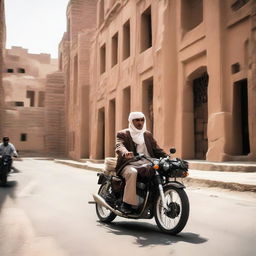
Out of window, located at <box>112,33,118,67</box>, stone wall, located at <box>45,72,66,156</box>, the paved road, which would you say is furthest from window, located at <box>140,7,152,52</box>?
stone wall, located at <box>45,72,66,156</box>

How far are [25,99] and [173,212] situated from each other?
5286 cm

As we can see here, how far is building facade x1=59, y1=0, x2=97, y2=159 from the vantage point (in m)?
35.1

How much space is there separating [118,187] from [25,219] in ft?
5.20

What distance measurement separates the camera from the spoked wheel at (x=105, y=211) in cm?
561

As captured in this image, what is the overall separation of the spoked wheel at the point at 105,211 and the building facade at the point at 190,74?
27.0ft

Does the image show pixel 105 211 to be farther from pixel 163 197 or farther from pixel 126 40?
pixel 126 40

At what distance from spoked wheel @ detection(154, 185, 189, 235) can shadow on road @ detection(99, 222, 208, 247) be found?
0.10 metres

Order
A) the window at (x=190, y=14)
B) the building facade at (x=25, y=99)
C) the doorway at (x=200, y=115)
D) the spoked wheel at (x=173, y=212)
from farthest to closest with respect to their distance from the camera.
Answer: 1. the building facade at (x=25, y=99)
2. the window at (x=190, y=14)
3. the doorway at (x=200, y=115)
4. the spoked wheel at (x=173, y=212)

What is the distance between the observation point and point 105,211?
5789 mm

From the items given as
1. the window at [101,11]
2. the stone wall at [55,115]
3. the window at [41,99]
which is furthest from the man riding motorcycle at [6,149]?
the window at [41,99]

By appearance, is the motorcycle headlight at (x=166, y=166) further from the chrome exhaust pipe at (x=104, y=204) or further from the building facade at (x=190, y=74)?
the building facade at (x=190, y=74)

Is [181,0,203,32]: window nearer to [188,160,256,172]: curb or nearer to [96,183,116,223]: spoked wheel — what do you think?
[188,160,256,172]: curb

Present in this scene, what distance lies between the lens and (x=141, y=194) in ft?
16.5

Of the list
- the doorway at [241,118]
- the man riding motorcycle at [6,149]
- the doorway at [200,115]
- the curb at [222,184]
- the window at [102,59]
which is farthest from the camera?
the window at [102,59]
